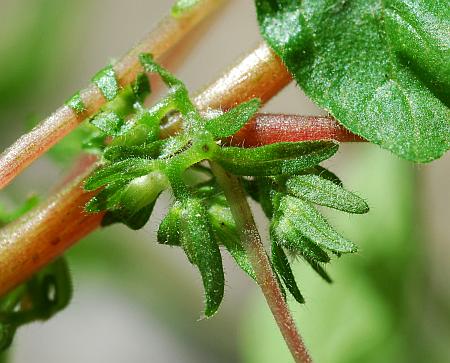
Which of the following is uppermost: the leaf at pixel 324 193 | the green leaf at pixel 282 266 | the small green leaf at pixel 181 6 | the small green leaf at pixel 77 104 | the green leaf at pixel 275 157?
the small green leaf at pixel 181 6

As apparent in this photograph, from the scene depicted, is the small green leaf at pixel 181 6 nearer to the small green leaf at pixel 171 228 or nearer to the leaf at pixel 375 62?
the leaf at pixel 375 62

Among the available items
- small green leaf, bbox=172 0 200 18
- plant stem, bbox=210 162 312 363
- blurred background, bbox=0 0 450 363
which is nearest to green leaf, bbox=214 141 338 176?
plant stem, bbox=210 162 312 363

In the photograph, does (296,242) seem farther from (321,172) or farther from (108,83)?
(108,83)

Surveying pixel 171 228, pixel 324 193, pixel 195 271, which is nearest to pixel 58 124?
pixel 171 228

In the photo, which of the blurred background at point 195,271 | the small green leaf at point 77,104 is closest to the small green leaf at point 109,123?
the small green leaf at point 77,104

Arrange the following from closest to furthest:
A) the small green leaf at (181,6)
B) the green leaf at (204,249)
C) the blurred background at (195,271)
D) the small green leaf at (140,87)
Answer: the green leaf at (204,249), the small green leaf at (140,87), the small green leaf at (181,6), the blurred background at (195,271)
